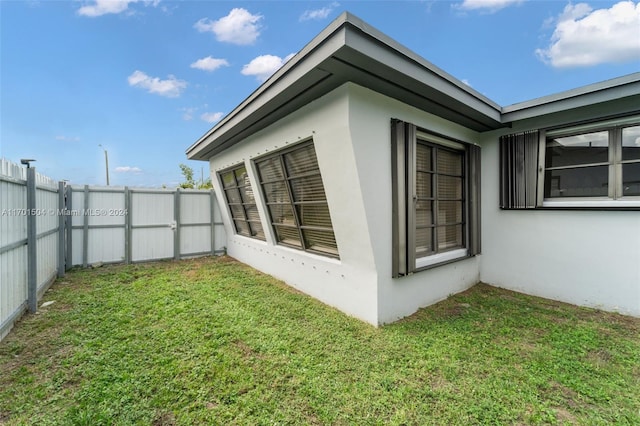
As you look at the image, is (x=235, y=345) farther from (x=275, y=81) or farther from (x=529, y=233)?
(x=529, y=233)

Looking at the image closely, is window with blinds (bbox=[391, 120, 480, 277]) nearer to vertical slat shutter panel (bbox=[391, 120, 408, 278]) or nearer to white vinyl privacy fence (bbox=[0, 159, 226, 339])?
vertical slat shutter panel (bbox=[391, 120, 408, 278])

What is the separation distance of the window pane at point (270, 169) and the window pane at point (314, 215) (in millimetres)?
792

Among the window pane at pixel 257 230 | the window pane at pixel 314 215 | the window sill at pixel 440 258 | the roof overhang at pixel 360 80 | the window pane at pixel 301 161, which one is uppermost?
the roof overhang at pixel 360 80

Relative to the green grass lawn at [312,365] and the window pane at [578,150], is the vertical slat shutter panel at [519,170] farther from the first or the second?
the green grass lawn at [312,365]

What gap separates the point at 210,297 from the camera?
443 centimetres

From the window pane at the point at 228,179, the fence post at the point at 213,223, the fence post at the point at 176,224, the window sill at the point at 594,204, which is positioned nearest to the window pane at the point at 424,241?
the window sill at the point at 594,204

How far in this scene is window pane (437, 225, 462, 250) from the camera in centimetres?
448

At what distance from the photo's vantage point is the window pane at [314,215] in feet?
13.0

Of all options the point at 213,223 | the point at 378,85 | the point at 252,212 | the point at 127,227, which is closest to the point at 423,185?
the point at 378,85

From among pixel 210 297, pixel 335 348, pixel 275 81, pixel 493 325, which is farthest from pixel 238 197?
pixel 493 325

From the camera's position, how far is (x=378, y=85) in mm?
3021

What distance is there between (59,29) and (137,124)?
7.87 meters

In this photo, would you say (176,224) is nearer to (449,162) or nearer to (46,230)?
A: (46,230)

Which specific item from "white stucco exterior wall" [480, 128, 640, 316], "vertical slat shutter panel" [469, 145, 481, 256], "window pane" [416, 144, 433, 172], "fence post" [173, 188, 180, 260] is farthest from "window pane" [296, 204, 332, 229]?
"fence post" [173, 188, 180, 260]
